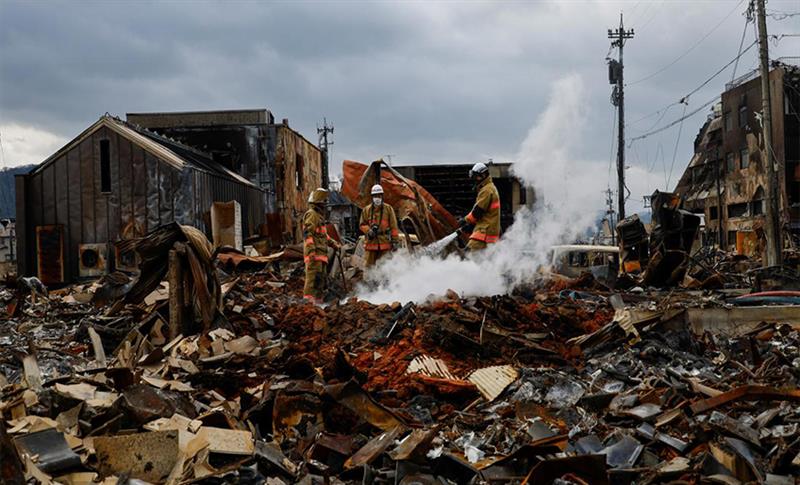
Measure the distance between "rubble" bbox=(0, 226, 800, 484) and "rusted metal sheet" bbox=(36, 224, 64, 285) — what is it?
7424mm

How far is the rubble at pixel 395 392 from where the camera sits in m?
→ 4.34

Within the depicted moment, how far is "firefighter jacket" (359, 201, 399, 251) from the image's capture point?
11.7m

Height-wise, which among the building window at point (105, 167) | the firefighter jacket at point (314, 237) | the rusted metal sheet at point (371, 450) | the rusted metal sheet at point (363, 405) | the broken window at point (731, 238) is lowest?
the rusted metal sheet at point (371, 450)

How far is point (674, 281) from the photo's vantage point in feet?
44.0

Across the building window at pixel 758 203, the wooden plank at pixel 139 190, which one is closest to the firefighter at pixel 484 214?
the wooden plank at pixel 139 190

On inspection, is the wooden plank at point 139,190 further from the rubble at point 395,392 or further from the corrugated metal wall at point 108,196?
the rubble at point 395,392

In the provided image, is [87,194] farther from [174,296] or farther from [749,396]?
[749,396]

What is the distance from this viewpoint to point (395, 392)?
6039 mm

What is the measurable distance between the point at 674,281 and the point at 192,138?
17126 mm

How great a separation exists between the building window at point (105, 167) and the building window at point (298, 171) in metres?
8.71

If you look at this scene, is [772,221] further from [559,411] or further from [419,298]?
[559,411]

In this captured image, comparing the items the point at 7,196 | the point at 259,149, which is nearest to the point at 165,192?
the point at 259,149

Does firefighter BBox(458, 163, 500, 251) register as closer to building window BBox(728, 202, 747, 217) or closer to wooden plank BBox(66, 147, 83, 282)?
wooden plank BBox(66, 147, 83, 282)

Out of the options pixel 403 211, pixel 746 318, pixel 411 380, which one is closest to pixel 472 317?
pixel 411 380
